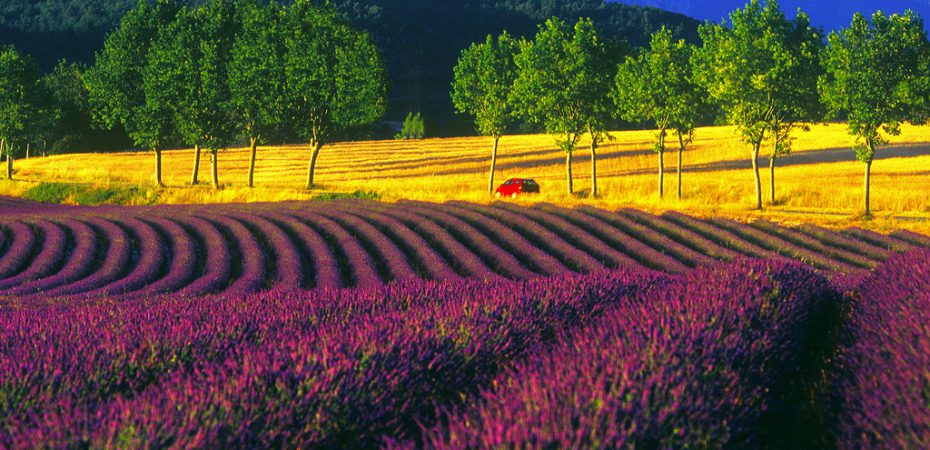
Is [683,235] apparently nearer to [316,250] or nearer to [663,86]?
[316,250]

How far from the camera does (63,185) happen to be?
47.3 metres

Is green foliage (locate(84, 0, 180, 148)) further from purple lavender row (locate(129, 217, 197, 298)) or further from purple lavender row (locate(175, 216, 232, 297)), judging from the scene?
purple lavender row (locate(175, 216, 232, 297))

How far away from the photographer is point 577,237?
21.5 meters

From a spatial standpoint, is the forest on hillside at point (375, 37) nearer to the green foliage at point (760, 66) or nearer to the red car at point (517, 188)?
the red car at point (517, 188)

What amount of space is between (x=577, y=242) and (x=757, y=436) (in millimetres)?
16416

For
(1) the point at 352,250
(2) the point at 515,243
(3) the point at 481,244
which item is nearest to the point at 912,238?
(2) the point at 515,243

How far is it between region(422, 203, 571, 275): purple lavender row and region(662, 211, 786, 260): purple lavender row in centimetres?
515

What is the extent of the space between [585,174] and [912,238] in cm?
3592

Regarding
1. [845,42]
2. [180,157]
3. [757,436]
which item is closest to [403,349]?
[757,436]

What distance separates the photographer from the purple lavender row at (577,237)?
18.2 metres

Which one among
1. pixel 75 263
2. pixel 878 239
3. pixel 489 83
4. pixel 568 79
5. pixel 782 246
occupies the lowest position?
pixel 878 239

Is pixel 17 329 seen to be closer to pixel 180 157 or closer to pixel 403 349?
pixel 403 349

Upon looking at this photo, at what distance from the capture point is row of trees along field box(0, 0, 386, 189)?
48.9 m

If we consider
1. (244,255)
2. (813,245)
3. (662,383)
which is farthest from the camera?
(813,245)
